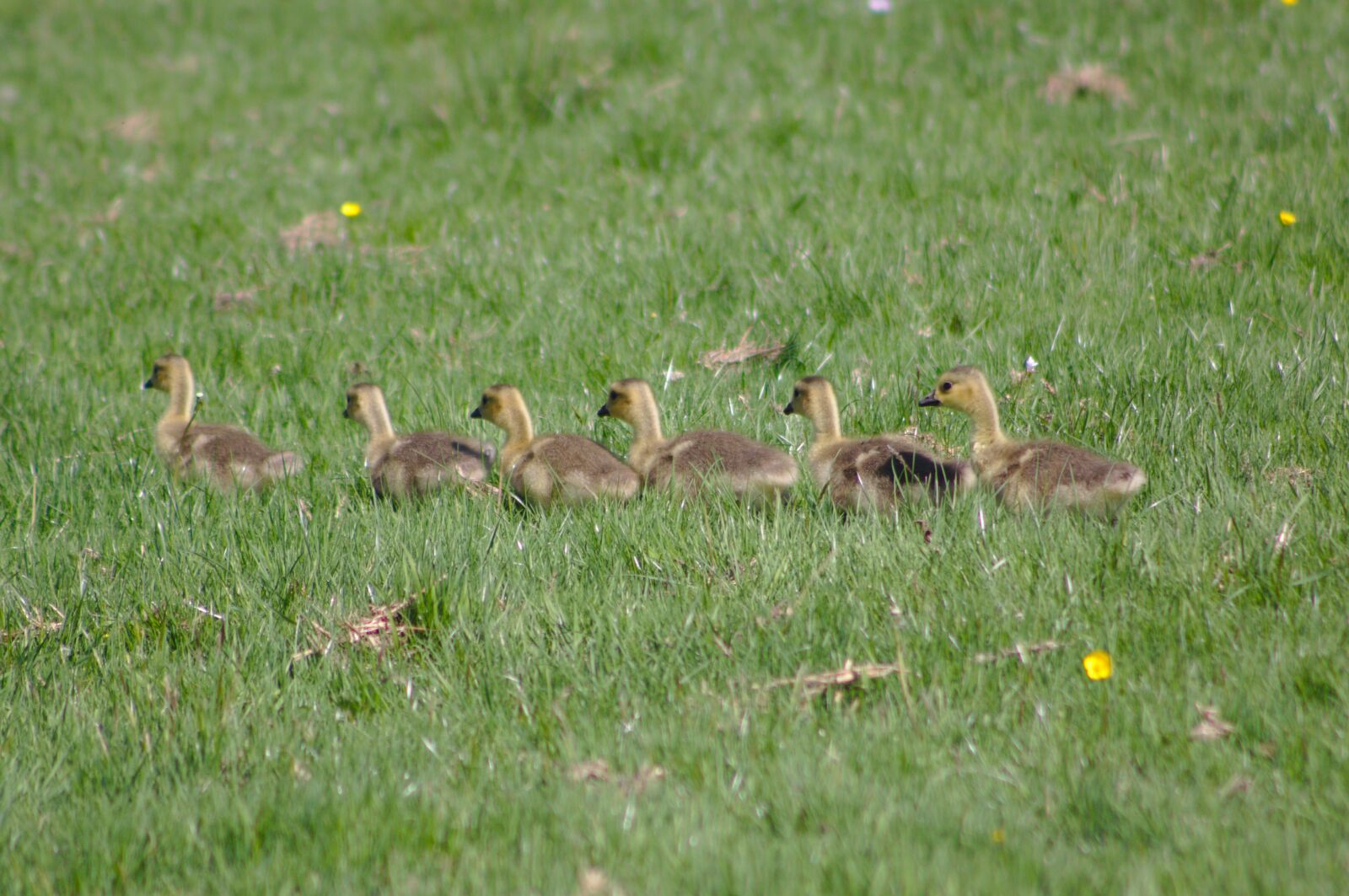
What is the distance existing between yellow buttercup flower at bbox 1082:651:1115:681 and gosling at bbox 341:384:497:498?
3138 millimetres

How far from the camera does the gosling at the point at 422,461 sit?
19.8ft

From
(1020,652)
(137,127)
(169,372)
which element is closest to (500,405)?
(169,372)

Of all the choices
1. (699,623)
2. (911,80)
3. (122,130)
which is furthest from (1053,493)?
(122,130)

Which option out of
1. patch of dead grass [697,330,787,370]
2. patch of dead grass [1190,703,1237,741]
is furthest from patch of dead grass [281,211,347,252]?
patch of dead grass [1190,703,1237,741]

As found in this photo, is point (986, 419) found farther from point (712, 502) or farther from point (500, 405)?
point (500, 405)

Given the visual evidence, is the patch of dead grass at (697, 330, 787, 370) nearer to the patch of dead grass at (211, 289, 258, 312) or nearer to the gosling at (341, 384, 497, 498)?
the gosling at (341, 384, 497, 498)

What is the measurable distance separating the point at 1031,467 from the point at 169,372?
4999 millimetres

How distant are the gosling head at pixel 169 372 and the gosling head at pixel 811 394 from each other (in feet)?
12.1

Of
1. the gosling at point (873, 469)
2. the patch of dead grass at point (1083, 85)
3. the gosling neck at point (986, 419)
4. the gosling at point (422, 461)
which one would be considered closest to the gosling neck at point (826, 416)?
the gosling at point (873, 469)

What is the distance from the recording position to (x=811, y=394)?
6.02 meters

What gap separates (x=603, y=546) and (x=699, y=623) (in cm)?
82

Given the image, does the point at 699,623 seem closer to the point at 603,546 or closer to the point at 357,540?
the point at 603,546

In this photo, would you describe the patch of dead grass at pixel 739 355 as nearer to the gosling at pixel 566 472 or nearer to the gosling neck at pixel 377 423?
the gosling at pixel 566 472

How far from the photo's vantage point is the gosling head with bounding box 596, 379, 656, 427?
20.3ft
